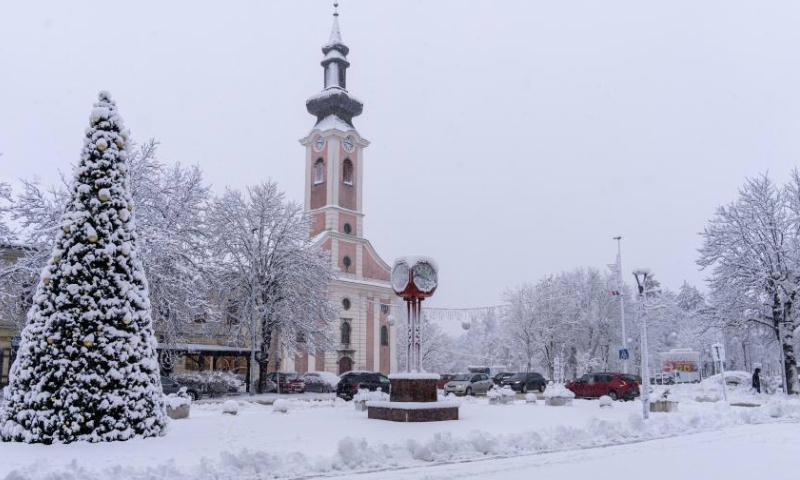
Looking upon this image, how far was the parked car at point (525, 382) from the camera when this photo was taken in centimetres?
3878

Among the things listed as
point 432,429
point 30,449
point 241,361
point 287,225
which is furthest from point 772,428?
point 241,361

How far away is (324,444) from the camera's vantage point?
12570 millimetres

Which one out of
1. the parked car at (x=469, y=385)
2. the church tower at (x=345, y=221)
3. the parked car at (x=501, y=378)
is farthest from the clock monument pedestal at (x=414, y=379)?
the church tower at (x=345, y=221)

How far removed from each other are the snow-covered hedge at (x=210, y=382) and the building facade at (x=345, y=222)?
13282 millimetres

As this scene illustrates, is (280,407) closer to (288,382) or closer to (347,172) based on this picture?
(288,382)

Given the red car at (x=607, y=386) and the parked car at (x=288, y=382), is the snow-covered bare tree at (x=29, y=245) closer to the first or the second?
the parked car at (x=288, y=382)

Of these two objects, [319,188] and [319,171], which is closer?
[319,188]

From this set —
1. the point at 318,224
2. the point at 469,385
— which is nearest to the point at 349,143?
the point at 318,224

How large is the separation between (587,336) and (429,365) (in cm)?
1957

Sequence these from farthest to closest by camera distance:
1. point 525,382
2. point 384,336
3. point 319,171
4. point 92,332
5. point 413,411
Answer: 1. point 319,171
2. point 384,336
3. point 525,382
4. point 413,411
5. point 92,332

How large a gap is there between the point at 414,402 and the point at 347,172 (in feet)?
122

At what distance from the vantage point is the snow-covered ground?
945cm

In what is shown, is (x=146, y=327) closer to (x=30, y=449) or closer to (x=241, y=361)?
(x=30, y=449)

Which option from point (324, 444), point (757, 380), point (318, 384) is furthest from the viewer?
point (318, 384)
